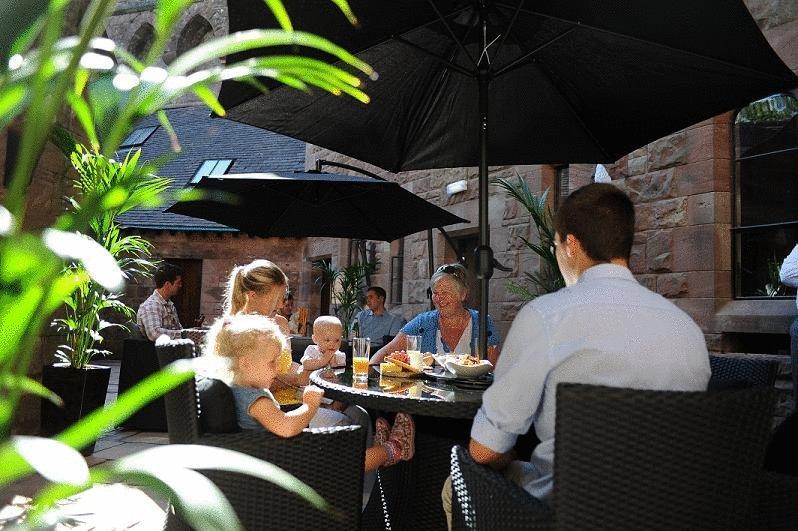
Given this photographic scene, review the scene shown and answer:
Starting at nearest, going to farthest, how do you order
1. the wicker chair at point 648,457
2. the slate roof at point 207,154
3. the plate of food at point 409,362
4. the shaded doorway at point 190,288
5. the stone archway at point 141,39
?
1. the wicker chair at point 648,457
2. the plate of food at point 409,362
3. the slate roof at point 207,154
4. the shaded doorway at point 190,288
5. the stone archway at point 141,39

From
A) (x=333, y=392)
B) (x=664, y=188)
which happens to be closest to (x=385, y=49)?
(x=333, y=392)

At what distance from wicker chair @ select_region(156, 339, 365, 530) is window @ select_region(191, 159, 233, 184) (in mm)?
15709

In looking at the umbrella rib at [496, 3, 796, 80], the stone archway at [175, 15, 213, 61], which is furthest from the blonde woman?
the stone archway at [175, 15, 213, 61]

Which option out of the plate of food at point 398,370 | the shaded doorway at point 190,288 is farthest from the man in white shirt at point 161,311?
the shaded doorway at point 190,288

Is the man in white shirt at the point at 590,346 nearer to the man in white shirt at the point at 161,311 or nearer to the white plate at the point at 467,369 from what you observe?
the white plate at the point at 467,369

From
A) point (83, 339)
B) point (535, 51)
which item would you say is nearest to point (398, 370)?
point (535, 51)

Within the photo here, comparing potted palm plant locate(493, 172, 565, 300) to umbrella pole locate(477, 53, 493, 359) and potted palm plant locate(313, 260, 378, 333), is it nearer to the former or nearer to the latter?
umbrella pole locate(477, 53, 493, 359)

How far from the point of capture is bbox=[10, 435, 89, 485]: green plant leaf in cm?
45

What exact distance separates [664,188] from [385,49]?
9.54 feet

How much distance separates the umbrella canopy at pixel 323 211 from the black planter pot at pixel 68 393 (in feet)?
4.59

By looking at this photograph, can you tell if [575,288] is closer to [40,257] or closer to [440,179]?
[40,257]

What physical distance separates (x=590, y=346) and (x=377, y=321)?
6.36m

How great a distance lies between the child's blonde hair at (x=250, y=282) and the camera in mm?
3389

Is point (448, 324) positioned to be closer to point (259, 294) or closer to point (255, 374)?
point (259, 294)
